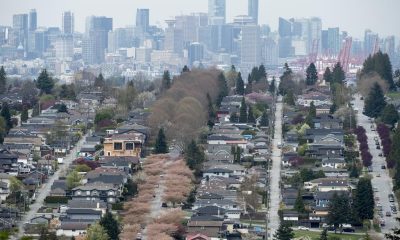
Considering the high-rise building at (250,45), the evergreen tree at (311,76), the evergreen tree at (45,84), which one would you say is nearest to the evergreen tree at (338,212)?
the evergreen tree at (45,84)

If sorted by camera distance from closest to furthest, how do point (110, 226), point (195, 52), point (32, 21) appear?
point (110, 226) → point (195, 52) → point (32, 21)

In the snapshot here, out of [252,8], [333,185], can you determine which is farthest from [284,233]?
[252,8]

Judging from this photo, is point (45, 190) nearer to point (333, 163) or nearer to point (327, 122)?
point (333, 163)

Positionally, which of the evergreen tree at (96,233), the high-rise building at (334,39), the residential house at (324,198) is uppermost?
the high-rise building at (334,39)

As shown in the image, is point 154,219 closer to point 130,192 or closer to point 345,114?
point 130,192

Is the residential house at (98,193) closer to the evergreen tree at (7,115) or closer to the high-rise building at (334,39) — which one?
the evergreen tree at (7,115)

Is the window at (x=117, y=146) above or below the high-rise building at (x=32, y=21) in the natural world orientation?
below
